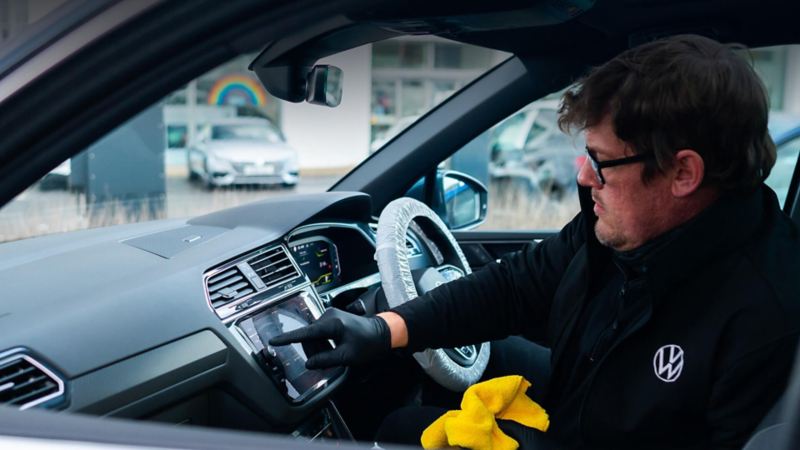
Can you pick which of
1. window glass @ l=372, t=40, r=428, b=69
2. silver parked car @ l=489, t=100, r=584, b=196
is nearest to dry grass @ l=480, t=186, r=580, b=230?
window glass @ l=372, t=40, r=428, b=69

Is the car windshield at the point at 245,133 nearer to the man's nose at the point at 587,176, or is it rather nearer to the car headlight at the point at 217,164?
the car headlight at the point at 217,164

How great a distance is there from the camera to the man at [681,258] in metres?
1.51

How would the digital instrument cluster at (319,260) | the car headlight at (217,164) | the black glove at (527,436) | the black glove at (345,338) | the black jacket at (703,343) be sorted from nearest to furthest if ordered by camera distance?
the black jacket at (703,343)
the black glove at (527,436)
the black glove at (345,338)
the digital instrument cluster at (319,260)
the car headlight at (217,164)

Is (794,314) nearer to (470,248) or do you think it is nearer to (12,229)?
(470,248)

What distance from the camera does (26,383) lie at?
4.92ft

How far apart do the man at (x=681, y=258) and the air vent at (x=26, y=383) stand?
0.99 m

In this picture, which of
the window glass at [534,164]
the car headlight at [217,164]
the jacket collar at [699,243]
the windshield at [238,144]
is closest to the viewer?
the jacket collar at [699,243]

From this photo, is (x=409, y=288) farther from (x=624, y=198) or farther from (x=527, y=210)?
(x=527, y=210)

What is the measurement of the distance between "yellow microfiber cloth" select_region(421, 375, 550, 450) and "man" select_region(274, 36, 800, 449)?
67mm

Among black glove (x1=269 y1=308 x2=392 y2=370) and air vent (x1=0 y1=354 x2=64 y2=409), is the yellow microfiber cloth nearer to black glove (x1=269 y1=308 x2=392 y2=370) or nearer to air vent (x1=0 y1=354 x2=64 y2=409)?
black glove (x1=269 y1=308 x2=392 y2=370)

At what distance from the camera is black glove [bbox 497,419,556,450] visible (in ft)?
6.06

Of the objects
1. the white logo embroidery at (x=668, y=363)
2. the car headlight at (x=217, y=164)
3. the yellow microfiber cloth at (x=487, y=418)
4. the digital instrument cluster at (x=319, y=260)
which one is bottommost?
the car headlight at (x=217, y=164)

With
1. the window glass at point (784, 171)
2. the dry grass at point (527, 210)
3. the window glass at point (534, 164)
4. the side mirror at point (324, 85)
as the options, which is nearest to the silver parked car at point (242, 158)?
the window glass at point (534, 164)

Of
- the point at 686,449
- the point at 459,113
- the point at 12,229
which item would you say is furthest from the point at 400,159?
the point at 686,449
